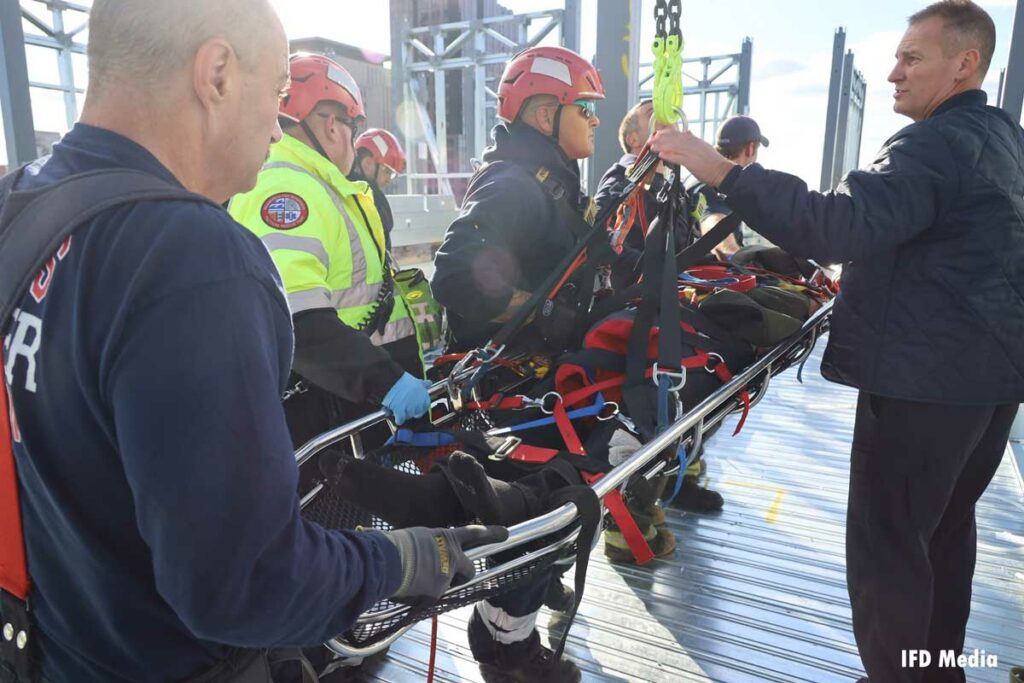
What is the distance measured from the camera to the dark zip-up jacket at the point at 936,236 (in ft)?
5.81

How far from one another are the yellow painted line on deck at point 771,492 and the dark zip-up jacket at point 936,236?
66.5 inches

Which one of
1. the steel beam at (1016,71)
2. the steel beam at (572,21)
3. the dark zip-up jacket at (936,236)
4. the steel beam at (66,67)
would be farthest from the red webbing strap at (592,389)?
the steel beam at (66,67)

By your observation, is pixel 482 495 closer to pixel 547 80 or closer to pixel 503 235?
→ pixel 503 235

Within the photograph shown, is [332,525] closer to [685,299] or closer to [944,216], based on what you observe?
[685,299]

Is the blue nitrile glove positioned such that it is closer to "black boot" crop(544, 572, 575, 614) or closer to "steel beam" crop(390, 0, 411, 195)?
"black boot" crop(544, 572, 575, 614)

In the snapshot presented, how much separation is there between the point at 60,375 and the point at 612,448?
1.33m

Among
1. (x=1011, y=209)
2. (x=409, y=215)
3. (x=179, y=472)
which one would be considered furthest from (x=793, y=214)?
(x=409, y=215)

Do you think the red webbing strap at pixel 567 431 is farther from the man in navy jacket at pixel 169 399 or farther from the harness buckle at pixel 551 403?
the man in navy jacket at pixel 169 399

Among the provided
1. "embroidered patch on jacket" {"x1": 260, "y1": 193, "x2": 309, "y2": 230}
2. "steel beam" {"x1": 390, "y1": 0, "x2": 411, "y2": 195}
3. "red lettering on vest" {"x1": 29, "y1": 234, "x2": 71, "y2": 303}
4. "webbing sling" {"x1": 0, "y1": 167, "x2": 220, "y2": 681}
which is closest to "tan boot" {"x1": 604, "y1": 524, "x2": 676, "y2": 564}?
"embroidered patch on jacket" {"x1": 260, "y1": 193, "x2": 309, "y2": 230}

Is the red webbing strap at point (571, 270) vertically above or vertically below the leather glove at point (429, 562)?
above

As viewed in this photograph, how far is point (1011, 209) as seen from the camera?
5.91 ft

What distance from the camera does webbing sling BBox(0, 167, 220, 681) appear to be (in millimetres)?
764

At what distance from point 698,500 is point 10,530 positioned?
3172 mm

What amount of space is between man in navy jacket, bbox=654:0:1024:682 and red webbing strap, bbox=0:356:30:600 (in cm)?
171
